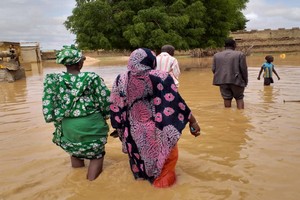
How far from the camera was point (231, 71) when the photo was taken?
6.96 meters

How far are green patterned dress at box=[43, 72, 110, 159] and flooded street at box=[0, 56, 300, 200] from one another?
455 mm

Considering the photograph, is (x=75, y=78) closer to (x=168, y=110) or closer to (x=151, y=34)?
(x=168, y=110)

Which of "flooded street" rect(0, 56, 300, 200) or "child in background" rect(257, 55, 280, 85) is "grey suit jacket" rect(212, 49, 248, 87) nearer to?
"flooded street" rect(0, 56, 300, 200)

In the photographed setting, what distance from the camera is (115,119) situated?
3.49 meters

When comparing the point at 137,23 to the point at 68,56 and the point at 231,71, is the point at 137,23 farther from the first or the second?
the point at 68,56

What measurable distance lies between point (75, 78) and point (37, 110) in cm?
551

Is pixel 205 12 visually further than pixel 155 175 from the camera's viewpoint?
Yes

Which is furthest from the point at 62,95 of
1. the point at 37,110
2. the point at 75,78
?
the point at 37,110

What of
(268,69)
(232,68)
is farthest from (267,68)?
(232,68)

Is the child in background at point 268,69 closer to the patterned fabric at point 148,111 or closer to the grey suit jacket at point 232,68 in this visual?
the grey suit jacket at point 232,68

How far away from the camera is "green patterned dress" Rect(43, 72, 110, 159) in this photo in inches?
138

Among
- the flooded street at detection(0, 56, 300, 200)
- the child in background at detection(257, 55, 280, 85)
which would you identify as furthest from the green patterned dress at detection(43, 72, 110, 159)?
the child in background at detection(257, 55, 280, 85)

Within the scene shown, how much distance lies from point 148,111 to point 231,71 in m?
4.10

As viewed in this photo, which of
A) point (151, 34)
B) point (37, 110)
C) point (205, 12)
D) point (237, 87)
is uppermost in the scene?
point (205, 12)
